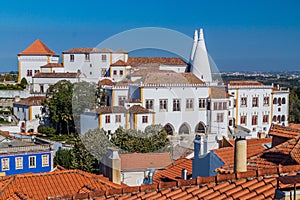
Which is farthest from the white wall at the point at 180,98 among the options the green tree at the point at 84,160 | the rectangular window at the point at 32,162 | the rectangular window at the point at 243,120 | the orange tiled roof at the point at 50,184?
the orange tiled roof at the point at 50,184

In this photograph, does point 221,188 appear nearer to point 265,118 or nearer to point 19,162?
point 19,162

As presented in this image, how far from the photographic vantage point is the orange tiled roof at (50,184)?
269 inches

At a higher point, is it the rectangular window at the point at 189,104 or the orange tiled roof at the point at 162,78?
the orange tiled roof at the point at 162,78

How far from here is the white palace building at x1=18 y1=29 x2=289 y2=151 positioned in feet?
66.0

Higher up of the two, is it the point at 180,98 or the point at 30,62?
the point at 30,62

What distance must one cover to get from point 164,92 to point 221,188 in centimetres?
2030

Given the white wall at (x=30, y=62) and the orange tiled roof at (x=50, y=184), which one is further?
the white wall at (x=30, y=62)

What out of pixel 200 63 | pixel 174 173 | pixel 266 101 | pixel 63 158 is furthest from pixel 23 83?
pixel 174 173

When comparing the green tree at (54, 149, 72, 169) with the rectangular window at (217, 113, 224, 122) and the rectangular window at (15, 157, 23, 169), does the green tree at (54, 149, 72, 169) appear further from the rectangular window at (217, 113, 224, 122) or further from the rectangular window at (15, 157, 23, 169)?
the rectangular window at (217, 113, 224, 122)

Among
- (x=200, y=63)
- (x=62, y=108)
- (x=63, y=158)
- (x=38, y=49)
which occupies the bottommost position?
(x=63, y=158)

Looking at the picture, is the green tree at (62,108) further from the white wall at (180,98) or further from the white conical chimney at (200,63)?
the white conical chimney at (200,63)

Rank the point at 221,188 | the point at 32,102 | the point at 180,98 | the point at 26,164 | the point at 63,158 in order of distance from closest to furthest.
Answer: the point at 221,188, the point at 26,164, the point at 180,98, the point at 63,158, the point at 32,102

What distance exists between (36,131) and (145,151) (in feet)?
51.2

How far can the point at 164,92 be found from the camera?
23.6 metres
